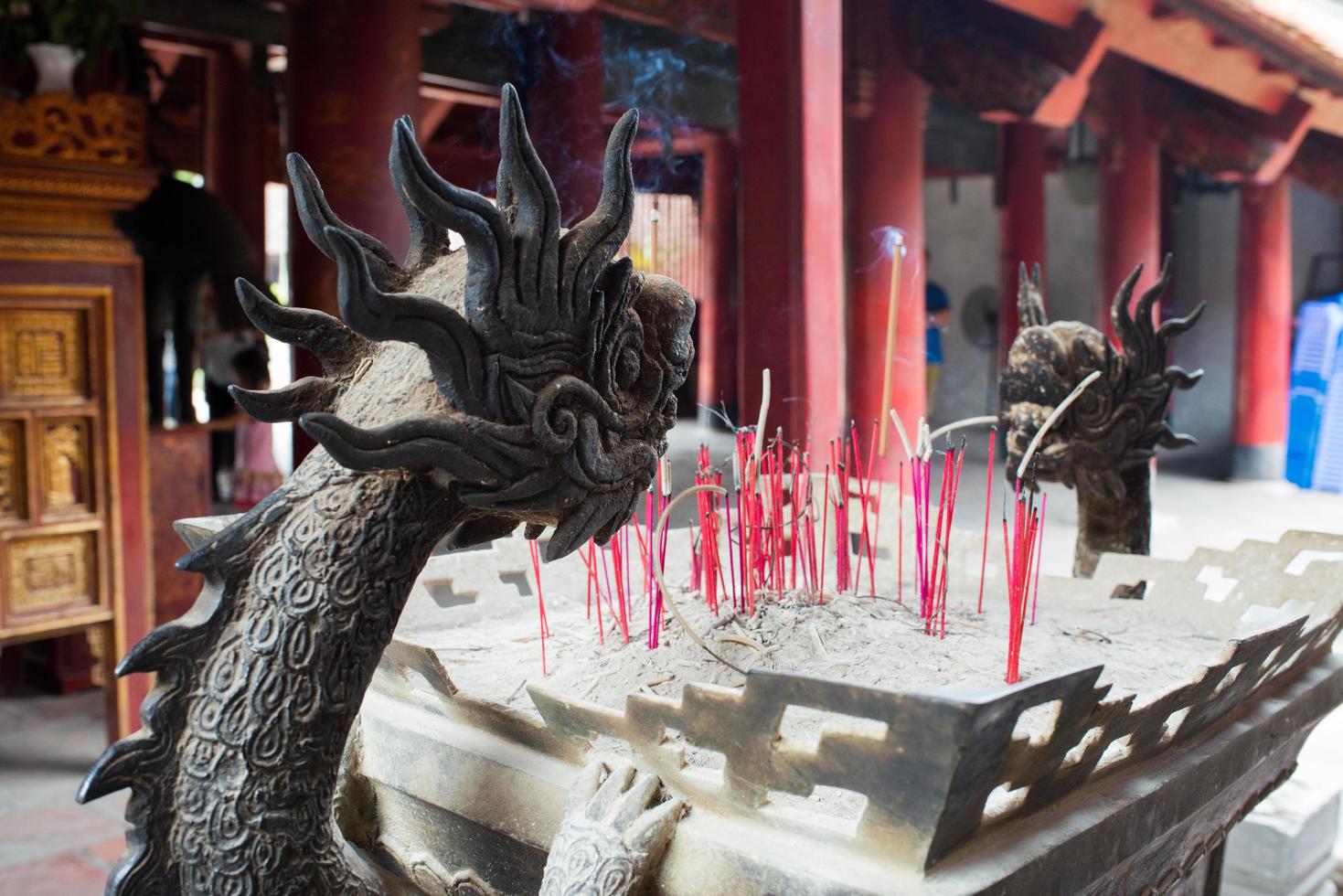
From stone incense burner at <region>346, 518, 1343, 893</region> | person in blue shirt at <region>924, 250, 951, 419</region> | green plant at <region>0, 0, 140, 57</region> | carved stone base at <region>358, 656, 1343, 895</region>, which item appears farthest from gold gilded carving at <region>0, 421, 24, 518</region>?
person in blue shirt at <region>924, 250, 951, 419</region>

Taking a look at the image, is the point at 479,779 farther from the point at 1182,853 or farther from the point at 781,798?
the point at 1182,853

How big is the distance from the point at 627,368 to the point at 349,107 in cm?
214

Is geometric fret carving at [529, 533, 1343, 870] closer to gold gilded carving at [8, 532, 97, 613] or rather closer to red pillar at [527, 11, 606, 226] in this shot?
red pillar at [527, 11, 606, 226]

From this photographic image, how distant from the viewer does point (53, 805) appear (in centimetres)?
331

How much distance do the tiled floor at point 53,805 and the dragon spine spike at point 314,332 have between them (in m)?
2.05

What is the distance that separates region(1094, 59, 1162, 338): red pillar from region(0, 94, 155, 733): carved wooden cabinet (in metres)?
4.88

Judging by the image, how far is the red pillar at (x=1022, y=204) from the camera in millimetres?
7121

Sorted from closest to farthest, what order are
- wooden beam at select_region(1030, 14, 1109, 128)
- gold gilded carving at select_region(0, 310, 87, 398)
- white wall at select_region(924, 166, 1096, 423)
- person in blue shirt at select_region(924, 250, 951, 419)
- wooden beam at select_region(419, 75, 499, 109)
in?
1. gold gilded carving at select_region(0, 310, 87, 398)
2. wooden beam at select_region(1030, 14, 1109, 128)
3. wooden beam at select_region(419, 75, 499, 109)
4. person in blue shirt at select_region(924, 250, 951, 419)
5. white wall at select_region(924, 166, 1096, 423)

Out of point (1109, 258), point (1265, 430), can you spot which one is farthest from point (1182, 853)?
point (1265, 430)

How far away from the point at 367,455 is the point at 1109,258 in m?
6.21

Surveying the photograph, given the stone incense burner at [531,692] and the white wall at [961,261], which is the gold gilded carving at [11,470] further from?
the white wall at [961,261]

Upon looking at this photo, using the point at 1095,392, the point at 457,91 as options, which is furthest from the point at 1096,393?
the point at 457,91

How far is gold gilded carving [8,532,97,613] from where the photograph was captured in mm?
3201

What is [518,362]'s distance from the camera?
1.12 meters
